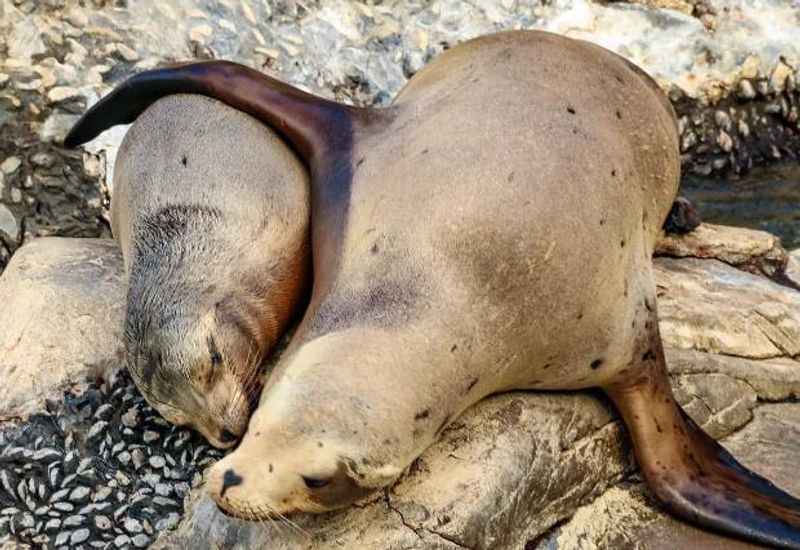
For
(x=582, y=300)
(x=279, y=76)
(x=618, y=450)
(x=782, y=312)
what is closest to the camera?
(x=582, y=300)

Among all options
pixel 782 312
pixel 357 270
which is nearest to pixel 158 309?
pixel 357 270

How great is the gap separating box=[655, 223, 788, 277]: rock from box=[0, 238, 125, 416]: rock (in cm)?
234

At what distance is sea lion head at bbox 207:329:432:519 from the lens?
3.05 metres

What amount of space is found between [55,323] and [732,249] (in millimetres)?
2840

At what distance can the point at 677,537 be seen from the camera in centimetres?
371

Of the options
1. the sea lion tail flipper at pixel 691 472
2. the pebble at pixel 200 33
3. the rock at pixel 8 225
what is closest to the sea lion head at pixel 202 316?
the sea lion tail flipper at pixel 691 472

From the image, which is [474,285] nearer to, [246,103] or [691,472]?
[691,472]

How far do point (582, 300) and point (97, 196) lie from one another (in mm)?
2920

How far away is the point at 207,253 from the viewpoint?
4.05 meters

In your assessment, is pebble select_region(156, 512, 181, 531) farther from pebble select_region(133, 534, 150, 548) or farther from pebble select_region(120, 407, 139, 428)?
pebble select_region(120, 407, 139, 428)

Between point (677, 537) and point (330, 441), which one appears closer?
point (330, 441)

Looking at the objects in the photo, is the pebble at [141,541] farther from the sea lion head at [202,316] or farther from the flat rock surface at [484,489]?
the sea lion head at [202,316]

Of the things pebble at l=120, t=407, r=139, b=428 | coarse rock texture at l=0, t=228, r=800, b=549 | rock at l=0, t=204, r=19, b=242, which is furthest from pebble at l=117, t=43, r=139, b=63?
pebble at l=120, t=407, r=139, b=428

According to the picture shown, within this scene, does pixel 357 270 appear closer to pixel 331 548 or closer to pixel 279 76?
pixel 331 548
